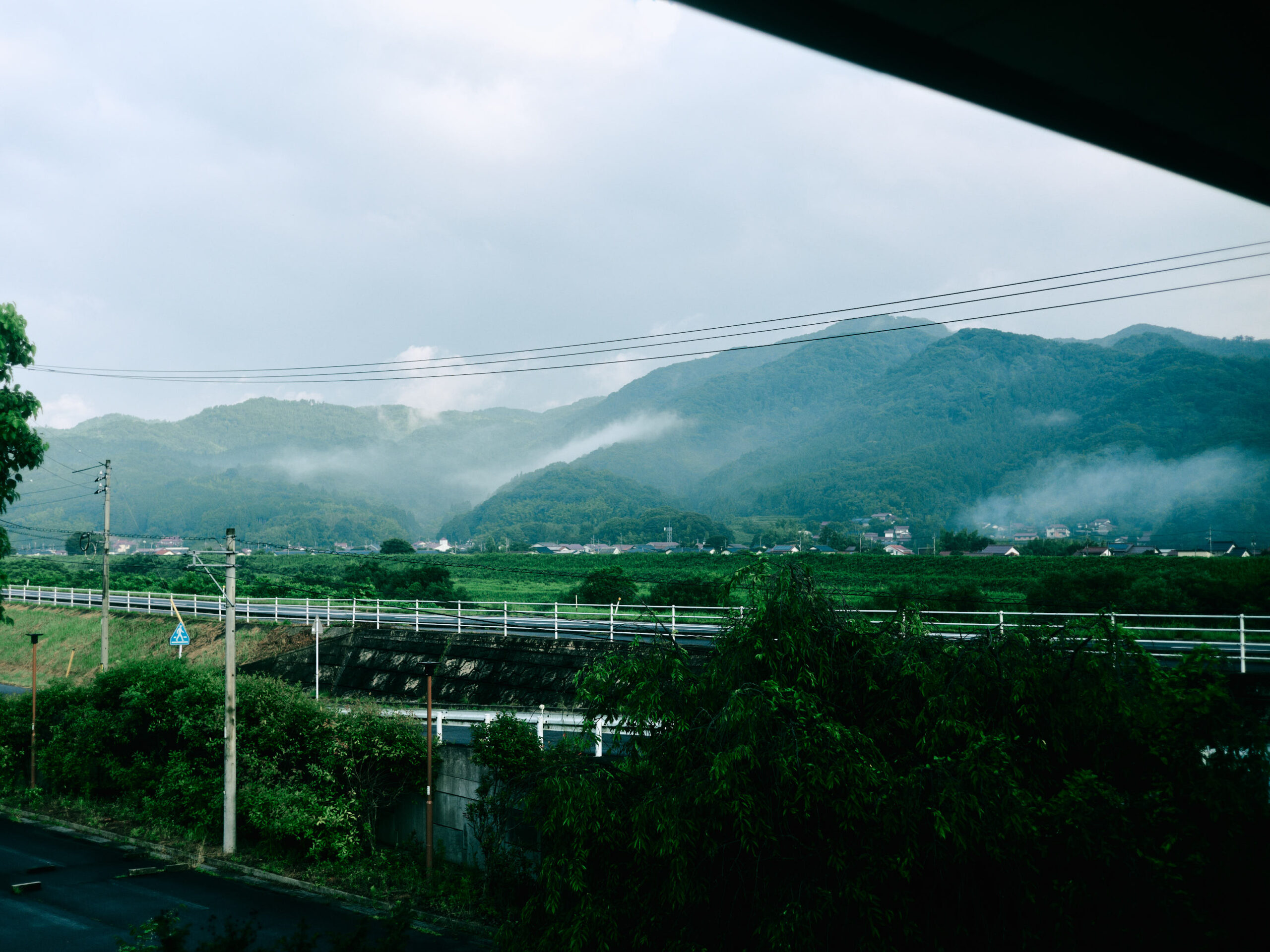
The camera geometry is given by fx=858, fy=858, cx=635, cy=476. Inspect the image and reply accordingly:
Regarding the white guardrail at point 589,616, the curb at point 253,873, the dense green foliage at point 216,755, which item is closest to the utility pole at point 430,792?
the dense green foliage at point 216,755

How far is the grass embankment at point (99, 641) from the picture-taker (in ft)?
114

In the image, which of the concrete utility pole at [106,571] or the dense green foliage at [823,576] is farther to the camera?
the dense green foliage at [823,576]

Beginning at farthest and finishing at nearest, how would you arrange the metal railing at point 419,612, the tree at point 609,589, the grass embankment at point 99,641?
1. the tree at point 609,589
2. the grass embankment at point 99,641
3. the metal railing at point 419,612

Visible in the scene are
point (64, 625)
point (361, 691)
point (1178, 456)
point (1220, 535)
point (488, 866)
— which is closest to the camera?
point (488, 866)

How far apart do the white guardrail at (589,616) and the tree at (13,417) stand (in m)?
5.51

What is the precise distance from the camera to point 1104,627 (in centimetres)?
882

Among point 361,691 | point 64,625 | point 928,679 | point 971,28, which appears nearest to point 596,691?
point 928,679

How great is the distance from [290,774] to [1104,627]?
16795 millimetres

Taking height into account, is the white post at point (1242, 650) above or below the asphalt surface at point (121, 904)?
above

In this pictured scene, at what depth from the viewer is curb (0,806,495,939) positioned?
14961 mm

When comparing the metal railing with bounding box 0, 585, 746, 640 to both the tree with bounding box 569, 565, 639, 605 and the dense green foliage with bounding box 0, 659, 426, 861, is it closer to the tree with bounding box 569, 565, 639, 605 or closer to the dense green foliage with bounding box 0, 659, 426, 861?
the tree with bounding box 569, 565, 639, 605

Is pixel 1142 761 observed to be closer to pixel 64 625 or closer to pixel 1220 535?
pixel 64 625

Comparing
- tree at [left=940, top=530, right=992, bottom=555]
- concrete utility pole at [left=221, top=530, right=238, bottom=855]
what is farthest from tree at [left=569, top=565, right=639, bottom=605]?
tree at [left=940, top=530, right=992, bottom=555]

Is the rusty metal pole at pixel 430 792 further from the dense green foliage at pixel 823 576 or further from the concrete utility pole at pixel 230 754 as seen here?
the dense green foliage at pixel 823 576
